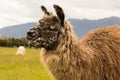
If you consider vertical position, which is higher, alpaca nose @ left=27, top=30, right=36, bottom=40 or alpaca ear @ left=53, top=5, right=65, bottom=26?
alpaca ear @ left=53, top=5, right=65, bottom=26

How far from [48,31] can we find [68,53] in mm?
605

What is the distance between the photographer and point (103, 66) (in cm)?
945

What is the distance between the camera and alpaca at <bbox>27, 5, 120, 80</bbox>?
8992 mm

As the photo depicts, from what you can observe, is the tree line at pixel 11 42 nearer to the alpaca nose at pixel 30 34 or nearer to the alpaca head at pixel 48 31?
the alpaca head at pixel 48 31

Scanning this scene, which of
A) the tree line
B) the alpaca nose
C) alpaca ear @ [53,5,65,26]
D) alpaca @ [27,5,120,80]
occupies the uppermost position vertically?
alpaca ear @ [53,5,65,26]

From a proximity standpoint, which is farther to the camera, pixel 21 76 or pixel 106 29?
pixel 21 76

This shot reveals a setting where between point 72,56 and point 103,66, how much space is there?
76 cm

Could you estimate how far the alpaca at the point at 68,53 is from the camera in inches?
354

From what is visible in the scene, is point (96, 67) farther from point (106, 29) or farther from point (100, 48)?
point (106, 29)

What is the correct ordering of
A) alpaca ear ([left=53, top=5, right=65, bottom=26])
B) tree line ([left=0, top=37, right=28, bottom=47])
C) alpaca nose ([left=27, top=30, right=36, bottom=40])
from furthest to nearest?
1. tree line ([left=0, top=37, right=28, bottom=47])
2. alpaca ear ([left=53, top=5, right=65, bottom=26])
3. alpaca nose ([left=27, top=30, right=36, bottom=40])

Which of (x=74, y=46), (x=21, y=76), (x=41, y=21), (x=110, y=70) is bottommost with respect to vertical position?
(x=21, y=76)

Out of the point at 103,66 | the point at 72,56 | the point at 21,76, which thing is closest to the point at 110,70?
the point at 103,66

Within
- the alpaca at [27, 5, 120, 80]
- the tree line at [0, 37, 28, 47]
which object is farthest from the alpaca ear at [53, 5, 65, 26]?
the tree line at [0, 37, 28, 47]

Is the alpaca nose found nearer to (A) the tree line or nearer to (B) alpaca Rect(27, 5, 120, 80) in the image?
(B) alpaca Rect(27, 5, 120, 80)
